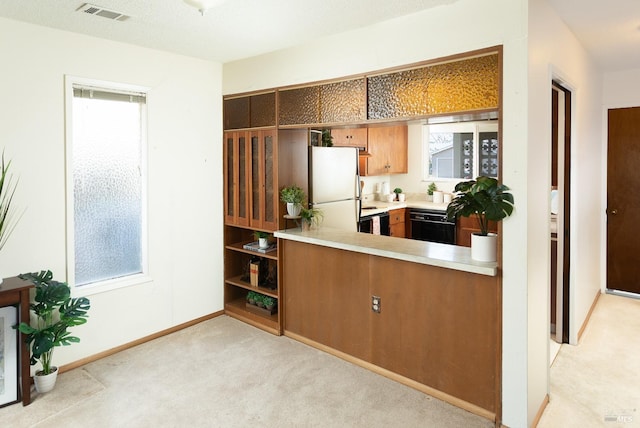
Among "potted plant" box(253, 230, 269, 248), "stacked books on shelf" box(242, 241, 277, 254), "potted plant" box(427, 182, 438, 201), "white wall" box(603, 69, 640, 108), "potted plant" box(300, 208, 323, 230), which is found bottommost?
"stacked books on shelf" box(242, 241, 277, 254)

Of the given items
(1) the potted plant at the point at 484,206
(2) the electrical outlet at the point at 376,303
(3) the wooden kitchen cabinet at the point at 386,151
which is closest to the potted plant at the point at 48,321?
(2) the electrical outlet at the point at 376,303

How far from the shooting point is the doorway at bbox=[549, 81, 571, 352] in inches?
136

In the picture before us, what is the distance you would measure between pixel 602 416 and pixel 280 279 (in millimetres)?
2461

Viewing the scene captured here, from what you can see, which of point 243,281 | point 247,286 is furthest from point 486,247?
point 243,281

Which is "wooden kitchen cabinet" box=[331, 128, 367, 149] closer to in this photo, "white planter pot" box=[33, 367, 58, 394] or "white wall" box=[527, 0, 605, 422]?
"white wall" box=[527, 0, 605, 422]

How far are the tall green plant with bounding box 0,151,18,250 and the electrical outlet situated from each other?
255cm

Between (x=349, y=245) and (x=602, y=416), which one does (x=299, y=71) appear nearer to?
(x=349, y=245)

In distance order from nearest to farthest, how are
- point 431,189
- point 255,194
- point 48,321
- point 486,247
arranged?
point 486,247, point 48,321, point 255,194, point 431,189

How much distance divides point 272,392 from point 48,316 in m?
1.62

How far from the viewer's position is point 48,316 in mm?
2914

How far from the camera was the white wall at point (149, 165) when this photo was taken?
2.92 m

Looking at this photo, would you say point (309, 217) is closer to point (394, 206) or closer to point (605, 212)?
point (394, 206)

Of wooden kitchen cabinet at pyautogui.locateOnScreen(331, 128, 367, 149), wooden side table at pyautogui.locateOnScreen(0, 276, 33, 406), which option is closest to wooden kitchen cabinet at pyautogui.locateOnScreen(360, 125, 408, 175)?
wooden kitchen cabinet at pyautogui.locateOnScreen(331, 128, 367, 149)

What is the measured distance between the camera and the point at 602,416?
8.38 feet
